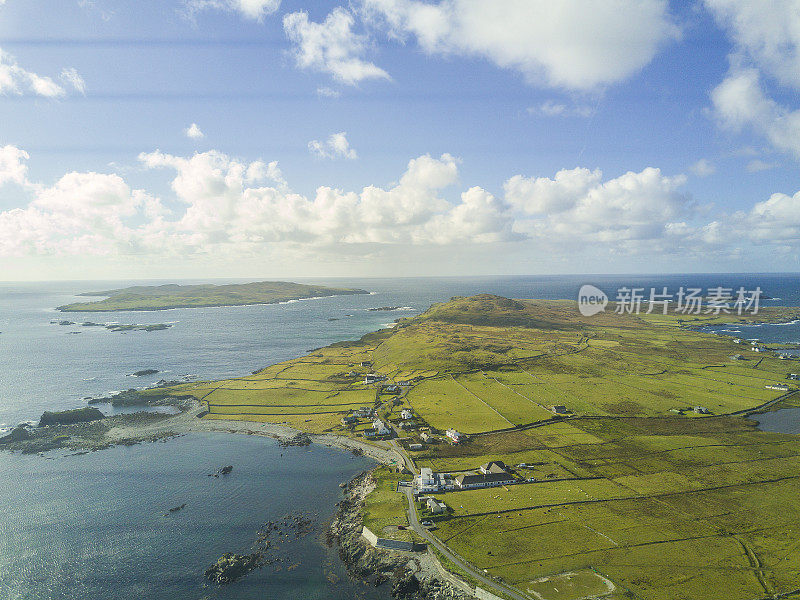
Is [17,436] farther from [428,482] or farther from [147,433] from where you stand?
[428,482]

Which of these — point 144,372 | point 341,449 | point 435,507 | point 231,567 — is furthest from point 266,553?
point 144,372

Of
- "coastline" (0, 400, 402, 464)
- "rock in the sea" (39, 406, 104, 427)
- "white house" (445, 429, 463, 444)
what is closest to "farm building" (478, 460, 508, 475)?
"white house" (445, 429, 463, 444)

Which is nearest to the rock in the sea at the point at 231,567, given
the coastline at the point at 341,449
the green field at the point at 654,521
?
the coastline at the point at 341,449

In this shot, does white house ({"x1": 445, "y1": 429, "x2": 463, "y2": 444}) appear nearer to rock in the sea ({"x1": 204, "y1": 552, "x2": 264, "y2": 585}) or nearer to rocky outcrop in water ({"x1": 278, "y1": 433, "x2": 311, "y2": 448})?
rocky outcrop in water ({"x1": 278, "y1": 433, "x2": 311, "y2": 448})

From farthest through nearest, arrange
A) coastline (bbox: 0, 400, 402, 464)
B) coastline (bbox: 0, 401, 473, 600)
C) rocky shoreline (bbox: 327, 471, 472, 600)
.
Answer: coastline (bbox: 0, 400, 402, 464) < coastline (bbox: 0, 401, 473, 600) < rocky shoreline (bbox: 327, 471, 472, 600)

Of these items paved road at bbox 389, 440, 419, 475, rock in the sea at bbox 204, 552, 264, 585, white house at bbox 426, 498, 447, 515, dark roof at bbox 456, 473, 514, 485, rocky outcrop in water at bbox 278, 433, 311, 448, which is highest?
dark roof at bbox 456, 473, 514, 485

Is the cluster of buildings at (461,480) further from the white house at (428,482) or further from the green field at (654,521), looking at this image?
the green field at (654,521)
